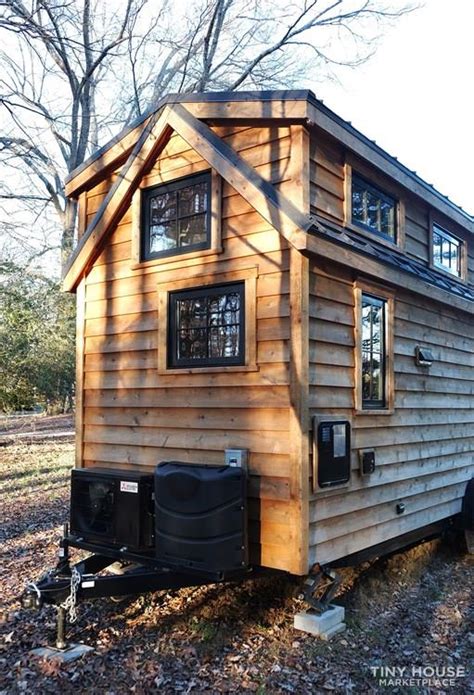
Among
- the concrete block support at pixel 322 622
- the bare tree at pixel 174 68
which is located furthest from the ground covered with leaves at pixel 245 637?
the bare tree at pixel 174 68

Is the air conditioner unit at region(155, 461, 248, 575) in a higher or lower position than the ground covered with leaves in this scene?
higher

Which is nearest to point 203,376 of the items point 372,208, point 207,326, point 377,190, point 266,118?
point 207,326

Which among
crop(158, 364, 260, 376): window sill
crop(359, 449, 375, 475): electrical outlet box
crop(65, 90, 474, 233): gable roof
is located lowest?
crop(359, 449, 375, 475): electrical outlet box

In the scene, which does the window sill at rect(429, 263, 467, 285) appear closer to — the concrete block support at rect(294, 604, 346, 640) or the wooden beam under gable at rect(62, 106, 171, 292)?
the wooden beam under gable at rect(62, 106, 171, 292)

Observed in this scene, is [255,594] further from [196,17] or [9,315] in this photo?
[196,17]

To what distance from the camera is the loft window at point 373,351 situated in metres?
5.52

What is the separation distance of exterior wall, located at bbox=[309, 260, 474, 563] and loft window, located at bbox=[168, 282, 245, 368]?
72cm

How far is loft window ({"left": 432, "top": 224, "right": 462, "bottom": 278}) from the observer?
7.50 meters

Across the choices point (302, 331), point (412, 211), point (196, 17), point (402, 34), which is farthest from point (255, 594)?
point (196, 17)

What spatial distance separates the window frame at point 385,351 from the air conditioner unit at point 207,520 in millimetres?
1478

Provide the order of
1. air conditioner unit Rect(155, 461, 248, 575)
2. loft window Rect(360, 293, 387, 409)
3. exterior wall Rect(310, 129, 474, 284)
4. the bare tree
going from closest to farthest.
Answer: air conditioner unit Rect(155, 461, 248, 575) < exterior wall Rect(310, 129, 474, 284) < loft window Rect(360, 293, 387, 409) < the bare tree

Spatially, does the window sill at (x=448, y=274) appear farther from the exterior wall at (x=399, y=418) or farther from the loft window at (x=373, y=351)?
the loft window at (x=373, y=351)

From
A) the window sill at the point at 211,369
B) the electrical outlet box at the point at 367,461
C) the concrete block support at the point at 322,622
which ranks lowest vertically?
the concrete block support at the point at 322,622

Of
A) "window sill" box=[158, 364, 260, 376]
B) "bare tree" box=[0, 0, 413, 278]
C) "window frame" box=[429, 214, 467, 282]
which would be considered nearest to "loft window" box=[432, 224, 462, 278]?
"window frame" box=[429, 214, 467, 282]
